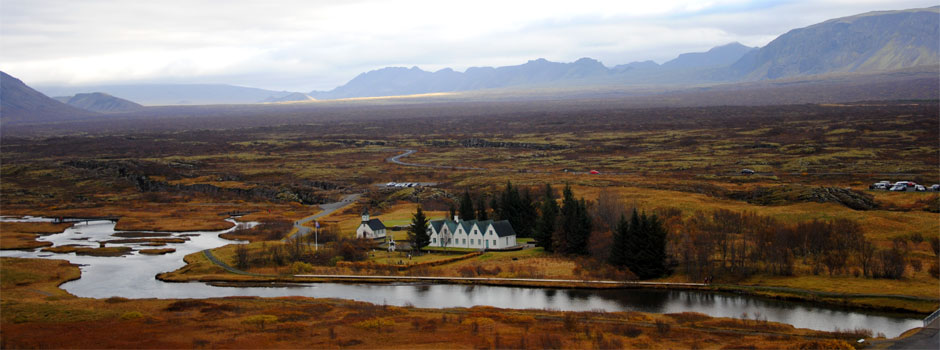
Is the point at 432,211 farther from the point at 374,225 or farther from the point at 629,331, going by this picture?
the point at 629,331

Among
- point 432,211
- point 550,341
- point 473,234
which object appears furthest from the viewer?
point 432,211

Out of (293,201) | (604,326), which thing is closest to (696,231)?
(604,326)

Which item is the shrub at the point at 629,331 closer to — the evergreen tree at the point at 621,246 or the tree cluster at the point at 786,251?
the tree cluster at the point at 786,251

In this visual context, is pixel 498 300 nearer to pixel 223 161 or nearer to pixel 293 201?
pixel 293 201

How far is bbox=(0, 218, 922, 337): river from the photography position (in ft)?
168

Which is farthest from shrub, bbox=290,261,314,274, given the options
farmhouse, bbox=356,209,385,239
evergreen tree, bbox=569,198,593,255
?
evergreen tree, bbox=569,198,593,255

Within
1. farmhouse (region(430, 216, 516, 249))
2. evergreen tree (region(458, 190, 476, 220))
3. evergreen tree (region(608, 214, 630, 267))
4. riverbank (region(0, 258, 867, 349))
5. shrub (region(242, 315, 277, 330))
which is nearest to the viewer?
riverbank (region(0, 258, 867, 349))

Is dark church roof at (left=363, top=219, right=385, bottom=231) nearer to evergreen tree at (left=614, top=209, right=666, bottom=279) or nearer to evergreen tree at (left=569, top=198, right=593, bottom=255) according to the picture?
evergreen tree at (left=569, top=198, right=593, bottom=255)

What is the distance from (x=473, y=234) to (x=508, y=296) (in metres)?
19.1

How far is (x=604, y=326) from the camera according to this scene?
48.0 m

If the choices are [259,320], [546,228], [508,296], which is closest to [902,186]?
[546,228]

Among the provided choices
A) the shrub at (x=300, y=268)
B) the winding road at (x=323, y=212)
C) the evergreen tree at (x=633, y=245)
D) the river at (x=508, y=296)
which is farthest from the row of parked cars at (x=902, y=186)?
the shrub at (x=300, y=268)

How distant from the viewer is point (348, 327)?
1939 inches

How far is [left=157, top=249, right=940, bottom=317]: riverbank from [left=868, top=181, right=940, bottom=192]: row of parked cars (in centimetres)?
5549
